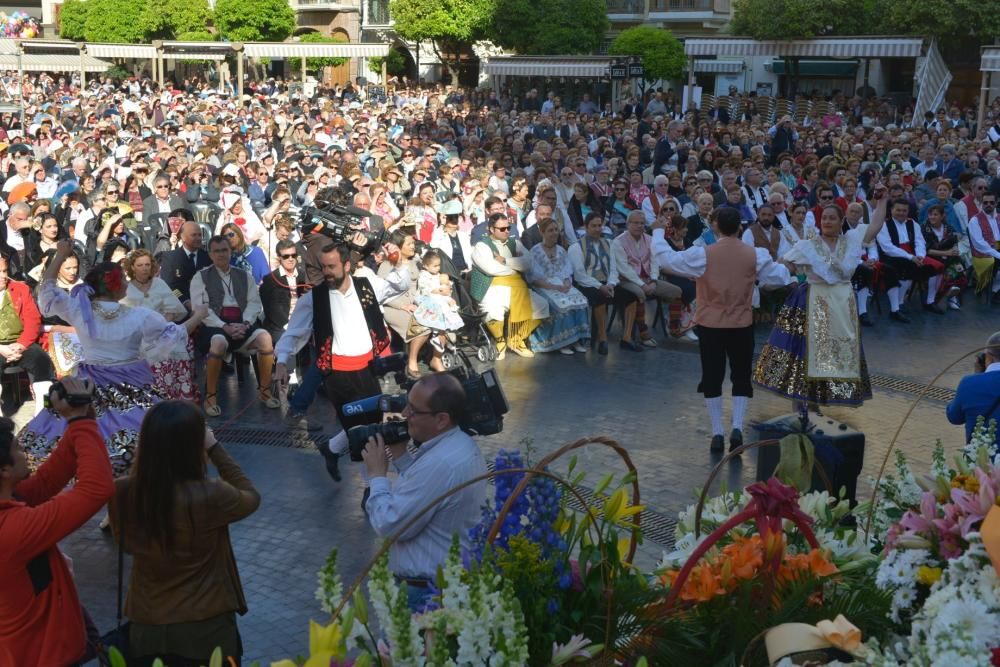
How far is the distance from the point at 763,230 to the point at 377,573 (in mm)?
11769

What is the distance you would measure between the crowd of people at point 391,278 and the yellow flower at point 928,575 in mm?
1998

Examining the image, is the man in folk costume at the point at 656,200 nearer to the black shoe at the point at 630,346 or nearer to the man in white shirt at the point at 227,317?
the black shoe at the point at 630,346

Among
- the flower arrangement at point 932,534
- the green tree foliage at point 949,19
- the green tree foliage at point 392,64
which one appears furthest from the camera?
the green tree foliage at point 392,64

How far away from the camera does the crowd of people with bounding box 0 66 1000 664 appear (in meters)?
4.35

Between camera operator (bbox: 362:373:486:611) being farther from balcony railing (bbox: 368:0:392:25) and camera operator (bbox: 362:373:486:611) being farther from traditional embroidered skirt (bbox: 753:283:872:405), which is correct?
balcony railing (bbox: 368:0:392:25)

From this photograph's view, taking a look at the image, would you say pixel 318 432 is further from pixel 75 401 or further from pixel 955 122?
pixel 955 122

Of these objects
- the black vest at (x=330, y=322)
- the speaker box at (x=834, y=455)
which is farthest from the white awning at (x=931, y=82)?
the speaker box at (x=834, y=455)

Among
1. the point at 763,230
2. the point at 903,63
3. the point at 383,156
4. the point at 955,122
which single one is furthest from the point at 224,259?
the point at 903,63

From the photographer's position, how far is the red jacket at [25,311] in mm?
9901

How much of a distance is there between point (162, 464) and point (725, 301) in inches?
214

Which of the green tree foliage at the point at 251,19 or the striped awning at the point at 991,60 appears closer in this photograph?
the striped awning at the point at 991,60

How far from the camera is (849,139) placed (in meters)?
23.7

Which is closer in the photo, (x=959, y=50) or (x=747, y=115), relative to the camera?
(x=747, y=115)

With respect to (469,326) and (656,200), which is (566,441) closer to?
(469,326)
